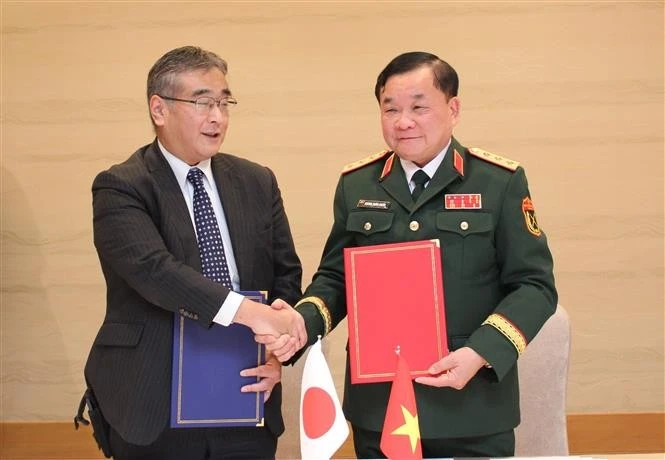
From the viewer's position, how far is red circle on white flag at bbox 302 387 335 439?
1.82m

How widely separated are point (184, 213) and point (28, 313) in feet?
7.39

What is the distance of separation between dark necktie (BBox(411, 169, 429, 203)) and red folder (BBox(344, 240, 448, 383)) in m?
0.23

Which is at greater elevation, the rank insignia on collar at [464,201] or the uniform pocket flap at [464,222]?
the rank insignia on collar at [464,201]

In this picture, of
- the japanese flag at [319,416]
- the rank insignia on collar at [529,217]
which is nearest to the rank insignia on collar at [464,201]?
the rank insignia on collar at [529,217]

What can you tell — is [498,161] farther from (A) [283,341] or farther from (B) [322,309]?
(A) [283,341]

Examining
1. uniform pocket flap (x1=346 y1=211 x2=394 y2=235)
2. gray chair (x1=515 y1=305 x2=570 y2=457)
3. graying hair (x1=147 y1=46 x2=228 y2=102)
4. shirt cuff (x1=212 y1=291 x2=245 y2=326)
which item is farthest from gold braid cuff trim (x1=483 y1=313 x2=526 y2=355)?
graying hair (x1=147 y1=46 x2=228 y2=102)

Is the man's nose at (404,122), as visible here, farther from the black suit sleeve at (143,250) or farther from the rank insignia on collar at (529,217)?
the black suit sleeve at (143,250)

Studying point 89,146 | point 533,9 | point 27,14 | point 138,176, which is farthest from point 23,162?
point 533,9

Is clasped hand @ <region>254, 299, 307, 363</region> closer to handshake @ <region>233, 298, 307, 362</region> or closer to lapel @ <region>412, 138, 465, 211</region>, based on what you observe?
handshake @ <region>233, 298, 307, 362</region>

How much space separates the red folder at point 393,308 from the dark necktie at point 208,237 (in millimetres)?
399

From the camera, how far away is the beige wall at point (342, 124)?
390 centimetres

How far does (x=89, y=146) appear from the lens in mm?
4051

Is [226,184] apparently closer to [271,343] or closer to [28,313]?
[271,343]

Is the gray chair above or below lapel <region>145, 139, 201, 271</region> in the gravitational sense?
below
